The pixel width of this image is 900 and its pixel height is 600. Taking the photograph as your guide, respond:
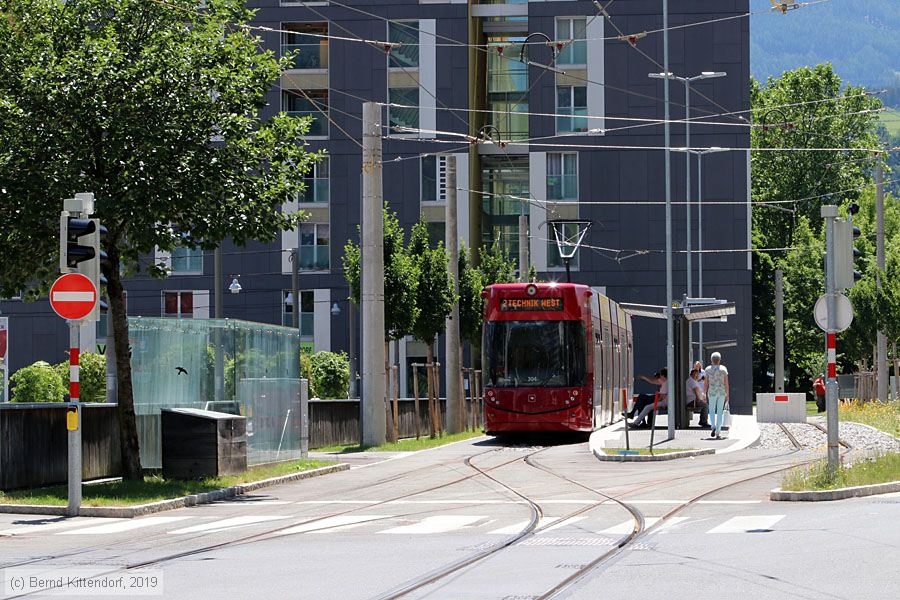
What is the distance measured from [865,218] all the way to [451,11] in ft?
88.0

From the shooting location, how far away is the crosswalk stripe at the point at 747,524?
1523 centimetres

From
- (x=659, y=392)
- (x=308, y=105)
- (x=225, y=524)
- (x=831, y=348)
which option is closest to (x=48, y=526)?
(x=225, y=524)

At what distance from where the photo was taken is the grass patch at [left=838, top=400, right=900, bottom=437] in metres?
36.0

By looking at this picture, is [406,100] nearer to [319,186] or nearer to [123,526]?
[319,186]

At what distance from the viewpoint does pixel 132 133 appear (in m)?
20.9

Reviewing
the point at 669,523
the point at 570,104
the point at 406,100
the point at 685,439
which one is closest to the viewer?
the point at 669,523

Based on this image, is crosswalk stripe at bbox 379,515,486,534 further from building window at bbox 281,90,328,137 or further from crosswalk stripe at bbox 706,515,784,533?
building window at bbox 281,90,328,137

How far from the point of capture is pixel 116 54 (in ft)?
68.5

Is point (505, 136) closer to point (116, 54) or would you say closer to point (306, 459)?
point (306, 459)

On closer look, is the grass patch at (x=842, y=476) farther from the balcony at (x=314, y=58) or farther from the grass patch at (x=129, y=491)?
the balcony at (x=314, y=58)

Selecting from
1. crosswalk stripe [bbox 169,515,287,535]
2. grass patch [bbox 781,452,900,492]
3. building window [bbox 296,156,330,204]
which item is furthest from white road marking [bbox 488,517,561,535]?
building window [bbox 296,156,330,204]

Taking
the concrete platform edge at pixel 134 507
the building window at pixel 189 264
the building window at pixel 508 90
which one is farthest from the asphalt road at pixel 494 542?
the building window at pixel 189 264

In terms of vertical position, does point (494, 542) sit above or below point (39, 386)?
below

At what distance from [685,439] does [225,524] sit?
17.7 metres
